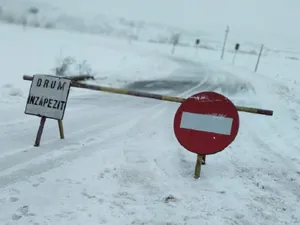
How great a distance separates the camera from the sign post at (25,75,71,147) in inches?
220

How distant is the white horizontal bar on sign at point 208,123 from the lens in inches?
188

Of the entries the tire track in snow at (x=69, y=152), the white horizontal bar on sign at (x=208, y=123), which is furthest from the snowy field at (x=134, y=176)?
the white horizontal bar on sign at (x=208, y=123)

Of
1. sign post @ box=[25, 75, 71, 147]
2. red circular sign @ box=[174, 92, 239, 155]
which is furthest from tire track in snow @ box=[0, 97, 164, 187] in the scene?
red circular sign @ box=[174, 92, 239, 155]

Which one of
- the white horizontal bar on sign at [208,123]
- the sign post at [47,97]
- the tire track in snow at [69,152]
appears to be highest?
the white horizontal bar on sign at [208,123]

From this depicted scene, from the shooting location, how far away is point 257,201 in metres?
4.32

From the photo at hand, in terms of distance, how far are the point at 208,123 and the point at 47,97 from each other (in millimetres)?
2394

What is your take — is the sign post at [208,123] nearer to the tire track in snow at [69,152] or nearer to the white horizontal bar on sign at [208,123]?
the white horizontal bar on sign at [208,123]

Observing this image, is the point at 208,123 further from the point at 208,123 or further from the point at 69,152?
the point at 69,152

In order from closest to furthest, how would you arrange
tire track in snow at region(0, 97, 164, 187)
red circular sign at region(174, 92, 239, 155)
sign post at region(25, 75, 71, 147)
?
tire track in snow at region(0, 97, 164, 187)
red circular sign at region(174, 92, 239, 155)
sign post at region(25, 75, 71, 147)

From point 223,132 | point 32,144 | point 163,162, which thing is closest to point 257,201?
point 223,132

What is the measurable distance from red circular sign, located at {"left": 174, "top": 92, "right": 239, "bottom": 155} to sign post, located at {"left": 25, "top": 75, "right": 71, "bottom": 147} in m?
1.82

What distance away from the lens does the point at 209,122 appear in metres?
4.81

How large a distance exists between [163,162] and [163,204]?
133 centimetres

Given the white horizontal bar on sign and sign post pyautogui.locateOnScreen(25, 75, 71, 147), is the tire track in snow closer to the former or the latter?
sign post pyautogui.locateOnScreen(25, 75, 71, 147)
